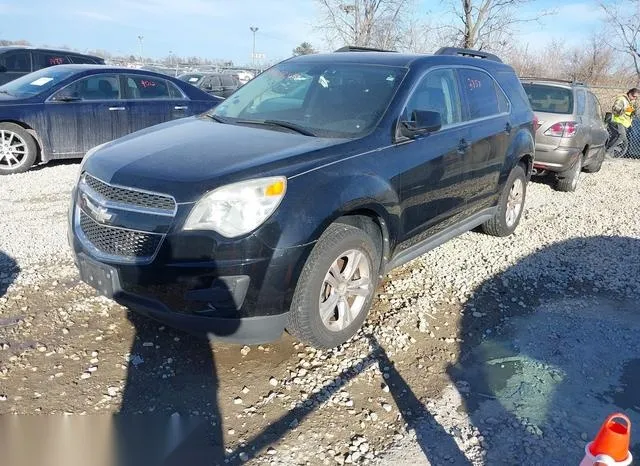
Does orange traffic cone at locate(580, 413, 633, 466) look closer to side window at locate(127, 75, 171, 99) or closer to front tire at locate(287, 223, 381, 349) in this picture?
front tire at locate(287, 223, 381, 349)

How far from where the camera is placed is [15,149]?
770 cm

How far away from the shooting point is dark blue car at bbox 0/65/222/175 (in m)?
7.67

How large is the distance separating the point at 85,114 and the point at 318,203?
20.8ft

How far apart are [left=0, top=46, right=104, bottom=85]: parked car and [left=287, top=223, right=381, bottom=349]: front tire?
1074cm

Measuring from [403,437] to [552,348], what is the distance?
1.53 meters

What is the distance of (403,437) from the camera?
277 centimetres

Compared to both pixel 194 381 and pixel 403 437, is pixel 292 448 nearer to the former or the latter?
pixel 403 437

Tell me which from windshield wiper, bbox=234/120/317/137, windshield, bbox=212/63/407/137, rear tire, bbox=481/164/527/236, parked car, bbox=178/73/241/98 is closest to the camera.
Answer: windshield wiper, bbox=234/120/317/137

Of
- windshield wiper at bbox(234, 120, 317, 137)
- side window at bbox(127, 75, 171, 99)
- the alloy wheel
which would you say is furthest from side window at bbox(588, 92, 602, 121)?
the alloy wheel

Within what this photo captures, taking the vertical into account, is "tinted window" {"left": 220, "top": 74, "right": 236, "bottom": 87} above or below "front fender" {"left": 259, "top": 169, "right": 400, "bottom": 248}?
above

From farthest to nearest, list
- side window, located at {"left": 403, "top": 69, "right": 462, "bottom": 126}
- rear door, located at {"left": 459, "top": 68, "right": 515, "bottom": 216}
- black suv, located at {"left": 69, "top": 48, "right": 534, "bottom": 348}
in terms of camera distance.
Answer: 1. rear door, located at {"left": 459, "top": 68, "right": 515, "bottom": 216}
2. side window, located at {"left": 403, "top": 69, "right": 462, "bottom": 126}
3. black suv, located at {"left": 69, "top": 48, "right": 534, "bottom": 348}

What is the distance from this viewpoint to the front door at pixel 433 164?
12.7 ft

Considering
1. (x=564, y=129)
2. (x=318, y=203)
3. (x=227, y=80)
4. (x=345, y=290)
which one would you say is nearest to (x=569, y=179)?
(x=564, y=129)

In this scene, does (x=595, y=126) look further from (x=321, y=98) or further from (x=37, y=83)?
(x=37, y=83)
